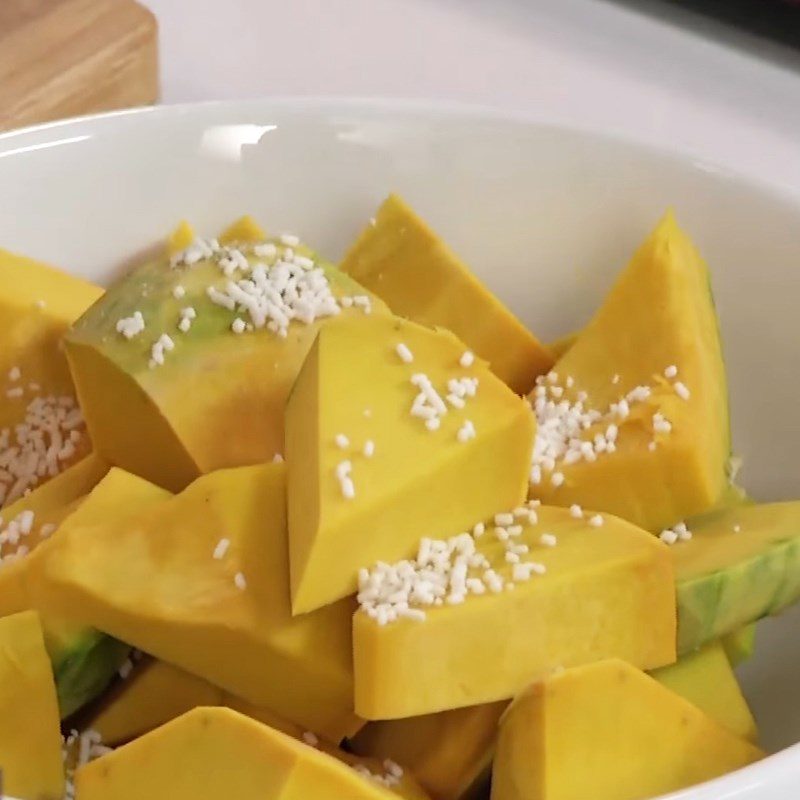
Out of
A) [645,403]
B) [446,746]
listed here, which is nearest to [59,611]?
[446,746]

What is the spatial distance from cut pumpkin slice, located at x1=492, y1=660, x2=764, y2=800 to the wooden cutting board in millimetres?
567

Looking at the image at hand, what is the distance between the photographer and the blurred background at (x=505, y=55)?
870mm

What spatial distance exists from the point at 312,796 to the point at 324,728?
7 centimetres

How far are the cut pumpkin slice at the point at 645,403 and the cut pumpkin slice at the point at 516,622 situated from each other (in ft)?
0.14

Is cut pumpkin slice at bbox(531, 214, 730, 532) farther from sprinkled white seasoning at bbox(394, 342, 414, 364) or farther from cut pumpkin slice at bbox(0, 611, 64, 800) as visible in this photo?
cut pumpkin slice at bbox(0, 611, 64, 800)

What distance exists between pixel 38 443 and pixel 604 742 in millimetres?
296

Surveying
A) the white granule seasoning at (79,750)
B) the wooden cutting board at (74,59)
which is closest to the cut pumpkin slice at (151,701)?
the white granule seasoning at (79,750)

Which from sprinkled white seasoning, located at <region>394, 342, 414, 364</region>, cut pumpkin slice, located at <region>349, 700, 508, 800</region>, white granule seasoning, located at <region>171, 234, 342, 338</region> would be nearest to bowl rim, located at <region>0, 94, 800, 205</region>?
white granule seasoning, located at <region>171, 234, 342, 338</region>

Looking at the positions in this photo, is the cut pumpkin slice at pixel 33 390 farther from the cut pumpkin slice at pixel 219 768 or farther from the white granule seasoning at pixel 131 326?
the cut pumpkin slice at pixel 219 768

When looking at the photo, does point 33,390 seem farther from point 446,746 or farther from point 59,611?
point 446,746

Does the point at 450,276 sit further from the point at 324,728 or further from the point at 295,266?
the point at 324,728

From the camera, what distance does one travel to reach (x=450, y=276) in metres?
0.55

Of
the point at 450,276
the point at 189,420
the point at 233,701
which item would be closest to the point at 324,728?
the point at 233,701

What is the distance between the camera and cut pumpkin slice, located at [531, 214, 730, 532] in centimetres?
45
